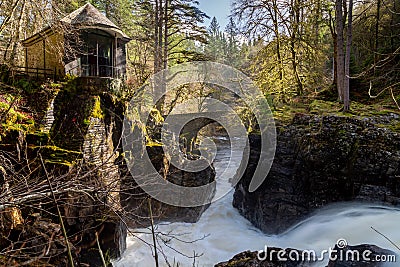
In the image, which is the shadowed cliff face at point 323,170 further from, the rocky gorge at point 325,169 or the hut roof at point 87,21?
the hut roof at point 87,21

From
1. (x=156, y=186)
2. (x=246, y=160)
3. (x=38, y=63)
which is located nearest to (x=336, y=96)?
(x=246, y=160)

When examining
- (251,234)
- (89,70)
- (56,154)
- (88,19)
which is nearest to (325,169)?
(251,234)

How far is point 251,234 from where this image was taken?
9.24 m

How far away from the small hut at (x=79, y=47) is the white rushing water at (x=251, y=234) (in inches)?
281

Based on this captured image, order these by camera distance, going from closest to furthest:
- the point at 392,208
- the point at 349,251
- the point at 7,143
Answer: the point at 349,251, the point at 392,208, the point at 7,143

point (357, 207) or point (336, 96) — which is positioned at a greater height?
point (336, 96)

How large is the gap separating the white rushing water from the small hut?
7.13m

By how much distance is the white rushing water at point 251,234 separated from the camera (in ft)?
19.6

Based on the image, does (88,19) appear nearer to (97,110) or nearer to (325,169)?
(97,110)

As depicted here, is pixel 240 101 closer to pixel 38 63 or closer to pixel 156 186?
pixel 156 186

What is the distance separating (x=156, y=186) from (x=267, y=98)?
6622mm

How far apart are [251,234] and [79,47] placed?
32.1ft

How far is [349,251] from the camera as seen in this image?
15.4 feet

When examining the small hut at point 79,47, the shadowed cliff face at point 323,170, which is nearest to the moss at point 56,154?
the small hut at point 79,47
